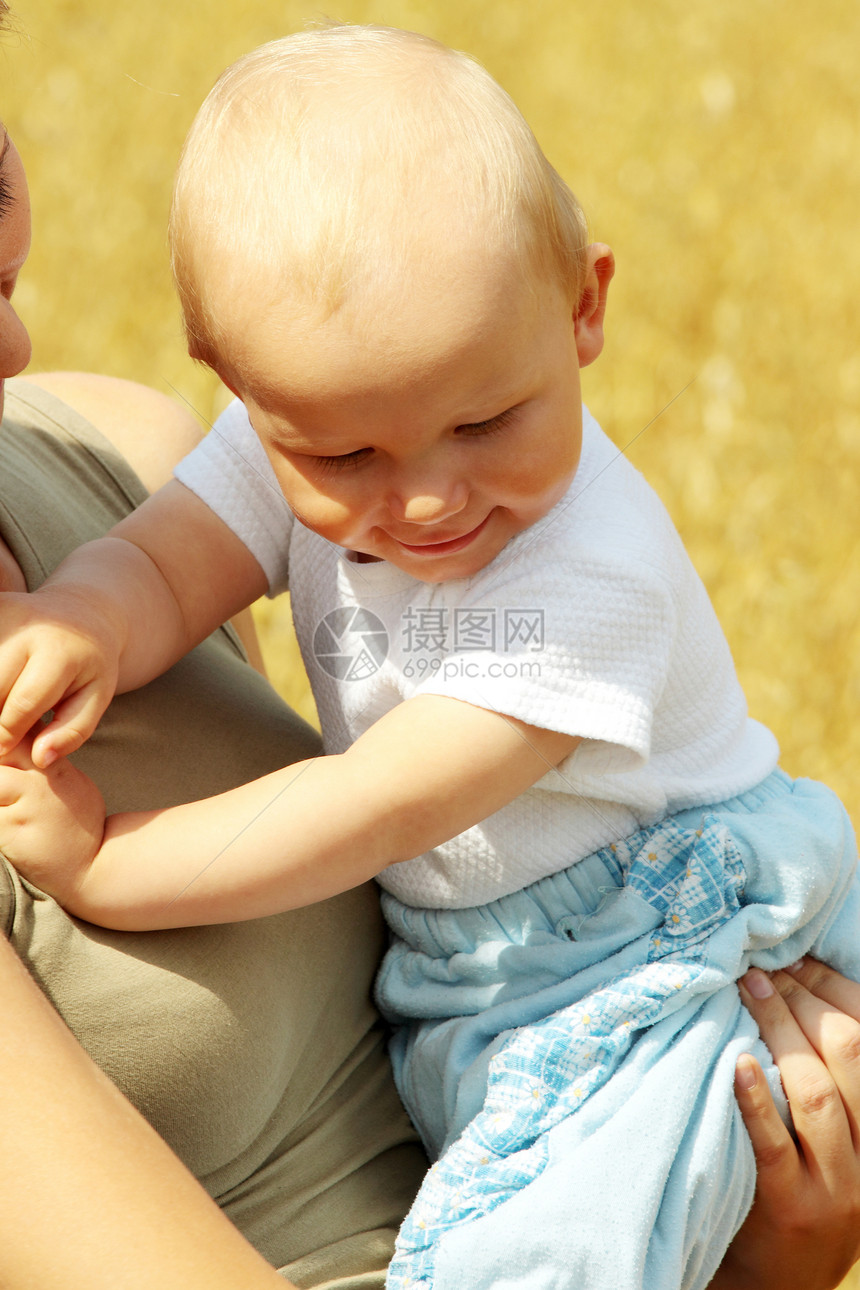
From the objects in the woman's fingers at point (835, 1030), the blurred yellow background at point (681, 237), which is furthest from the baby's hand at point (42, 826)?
the blurred yellow background at point (681, 237)

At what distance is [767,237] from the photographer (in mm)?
2729

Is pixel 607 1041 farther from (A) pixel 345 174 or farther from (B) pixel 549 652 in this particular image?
(A) pixel 345 174

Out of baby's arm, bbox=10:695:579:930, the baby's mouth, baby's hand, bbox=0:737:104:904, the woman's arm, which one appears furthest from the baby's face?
the woman's arm

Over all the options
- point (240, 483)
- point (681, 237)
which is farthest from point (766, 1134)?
point (681, 237)

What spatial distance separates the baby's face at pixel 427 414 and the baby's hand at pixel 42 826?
233mm

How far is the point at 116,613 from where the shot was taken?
0.86m

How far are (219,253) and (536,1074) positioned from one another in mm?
576

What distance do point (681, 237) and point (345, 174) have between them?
224 centimetres

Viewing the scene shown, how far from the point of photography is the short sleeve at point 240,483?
38.1 inches

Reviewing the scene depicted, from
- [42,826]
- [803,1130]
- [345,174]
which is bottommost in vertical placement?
[803,1130]

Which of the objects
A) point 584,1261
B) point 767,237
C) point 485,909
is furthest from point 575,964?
point 767,237

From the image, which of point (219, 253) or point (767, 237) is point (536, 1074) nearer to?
point (219, 253)

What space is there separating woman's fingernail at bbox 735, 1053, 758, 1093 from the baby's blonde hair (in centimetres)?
54

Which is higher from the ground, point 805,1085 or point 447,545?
point 447,545
